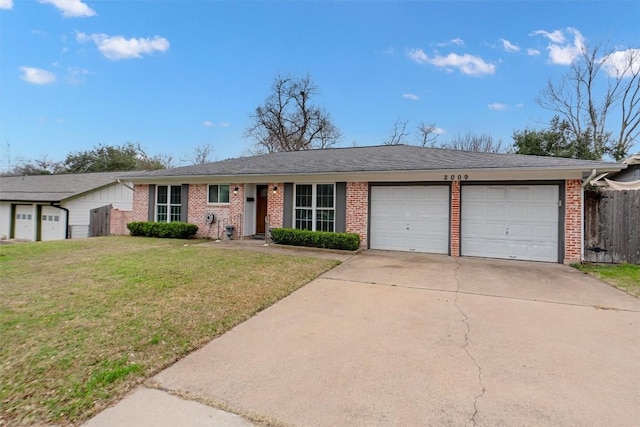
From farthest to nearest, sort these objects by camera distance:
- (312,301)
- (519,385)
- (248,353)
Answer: (312,301)
(248,353)
(519,385)

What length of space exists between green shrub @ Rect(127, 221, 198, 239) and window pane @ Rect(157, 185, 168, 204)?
3.68 ft

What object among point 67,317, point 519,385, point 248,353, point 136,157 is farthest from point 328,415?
point 136,157

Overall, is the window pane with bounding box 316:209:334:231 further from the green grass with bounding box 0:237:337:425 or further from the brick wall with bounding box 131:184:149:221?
the brick wall with bounding box 131:184:149:221

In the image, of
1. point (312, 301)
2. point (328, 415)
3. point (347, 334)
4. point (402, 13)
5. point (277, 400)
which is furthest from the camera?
point (402, 13)

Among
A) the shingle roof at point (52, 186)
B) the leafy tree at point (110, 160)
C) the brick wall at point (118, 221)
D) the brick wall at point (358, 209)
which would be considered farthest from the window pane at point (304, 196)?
the leafy tree at point (110, 160)

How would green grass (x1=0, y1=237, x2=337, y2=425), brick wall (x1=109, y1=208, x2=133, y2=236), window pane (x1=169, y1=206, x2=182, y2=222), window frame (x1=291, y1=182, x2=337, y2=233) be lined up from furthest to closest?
brick wall (x1=109, y1=208, x2=133, y2=236) < window pane (x1=169, y1=206, x2=182, y2=222) < window frame (x1=291, y1=182, x2=337, y2=233) < green grass (x1=0, y1=237, x2=337, y2=425)

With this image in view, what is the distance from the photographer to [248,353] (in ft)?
10.1

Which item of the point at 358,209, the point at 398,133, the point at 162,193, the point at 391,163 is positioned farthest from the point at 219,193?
the point at 398,133

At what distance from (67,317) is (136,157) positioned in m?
35.6

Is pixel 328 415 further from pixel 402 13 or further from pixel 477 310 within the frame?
pixel 402 13

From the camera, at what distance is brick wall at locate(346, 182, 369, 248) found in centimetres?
1000

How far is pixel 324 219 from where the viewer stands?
10570mm

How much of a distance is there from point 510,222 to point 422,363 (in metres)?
7.21

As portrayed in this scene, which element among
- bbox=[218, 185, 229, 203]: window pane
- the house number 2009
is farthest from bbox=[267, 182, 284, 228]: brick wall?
the house number 2009
